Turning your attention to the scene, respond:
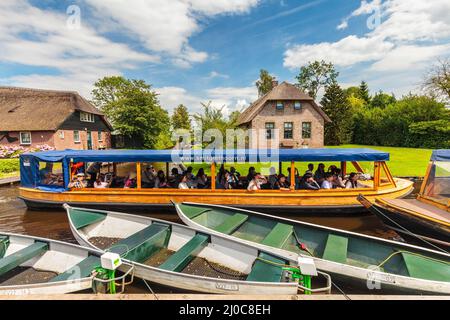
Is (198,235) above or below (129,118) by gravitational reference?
below

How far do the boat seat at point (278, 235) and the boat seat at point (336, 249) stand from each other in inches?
37.2

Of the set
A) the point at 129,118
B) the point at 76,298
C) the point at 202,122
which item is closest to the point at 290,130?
the point at 202,122

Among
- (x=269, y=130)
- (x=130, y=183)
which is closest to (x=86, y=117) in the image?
(x=269, y=130)

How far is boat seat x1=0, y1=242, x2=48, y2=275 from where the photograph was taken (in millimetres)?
5231

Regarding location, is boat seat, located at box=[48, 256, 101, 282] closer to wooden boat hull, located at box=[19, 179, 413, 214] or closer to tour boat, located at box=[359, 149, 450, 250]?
wooden boat hull, located at box=[19, 179, 413, 214]

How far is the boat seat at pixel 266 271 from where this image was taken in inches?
183

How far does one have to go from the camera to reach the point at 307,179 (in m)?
9.73

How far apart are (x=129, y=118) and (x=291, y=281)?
118ft

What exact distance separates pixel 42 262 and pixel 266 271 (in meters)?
4.91

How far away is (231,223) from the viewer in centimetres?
750

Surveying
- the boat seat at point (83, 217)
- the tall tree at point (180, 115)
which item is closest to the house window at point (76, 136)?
the boat seat at point (83, 217)

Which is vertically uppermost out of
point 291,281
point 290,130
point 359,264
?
point 290,130

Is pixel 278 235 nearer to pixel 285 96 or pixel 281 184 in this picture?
pixel 281 184
